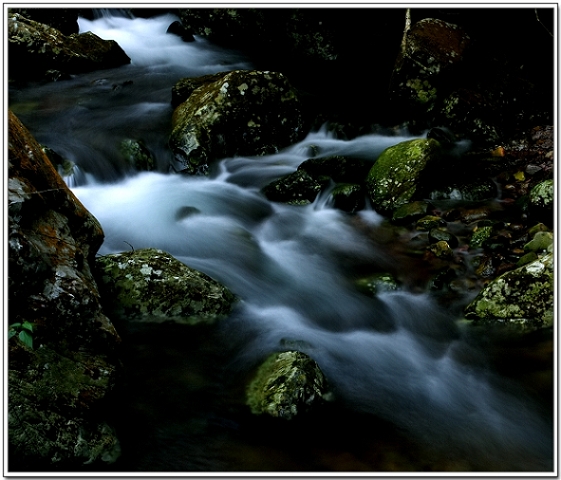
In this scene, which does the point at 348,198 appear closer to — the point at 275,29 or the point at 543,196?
the point at 543,196

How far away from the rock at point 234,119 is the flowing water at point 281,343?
9.2 inches

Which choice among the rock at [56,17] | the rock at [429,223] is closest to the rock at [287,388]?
the rock at [429,223]

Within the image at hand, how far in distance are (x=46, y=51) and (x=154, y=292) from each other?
27.0 feet

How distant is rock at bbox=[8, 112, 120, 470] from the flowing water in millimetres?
311

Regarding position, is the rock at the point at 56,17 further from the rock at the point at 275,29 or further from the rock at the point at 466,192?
the rock at the point at 466,192

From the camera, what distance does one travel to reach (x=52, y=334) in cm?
378

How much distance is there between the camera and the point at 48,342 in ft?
12.3

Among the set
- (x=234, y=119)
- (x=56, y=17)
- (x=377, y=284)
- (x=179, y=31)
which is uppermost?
(x=56, y=17)

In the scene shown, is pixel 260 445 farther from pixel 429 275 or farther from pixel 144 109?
pixel 144 109

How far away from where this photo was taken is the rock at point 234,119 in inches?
336

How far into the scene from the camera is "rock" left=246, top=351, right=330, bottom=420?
396cm

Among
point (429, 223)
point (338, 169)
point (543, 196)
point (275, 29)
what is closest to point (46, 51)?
point (275, 29)

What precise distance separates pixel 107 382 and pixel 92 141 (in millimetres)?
5628

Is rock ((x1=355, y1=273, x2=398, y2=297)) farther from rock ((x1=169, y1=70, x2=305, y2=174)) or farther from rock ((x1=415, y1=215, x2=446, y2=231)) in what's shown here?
rock ((x1=169, y1=70, x2=305, y2=174))
